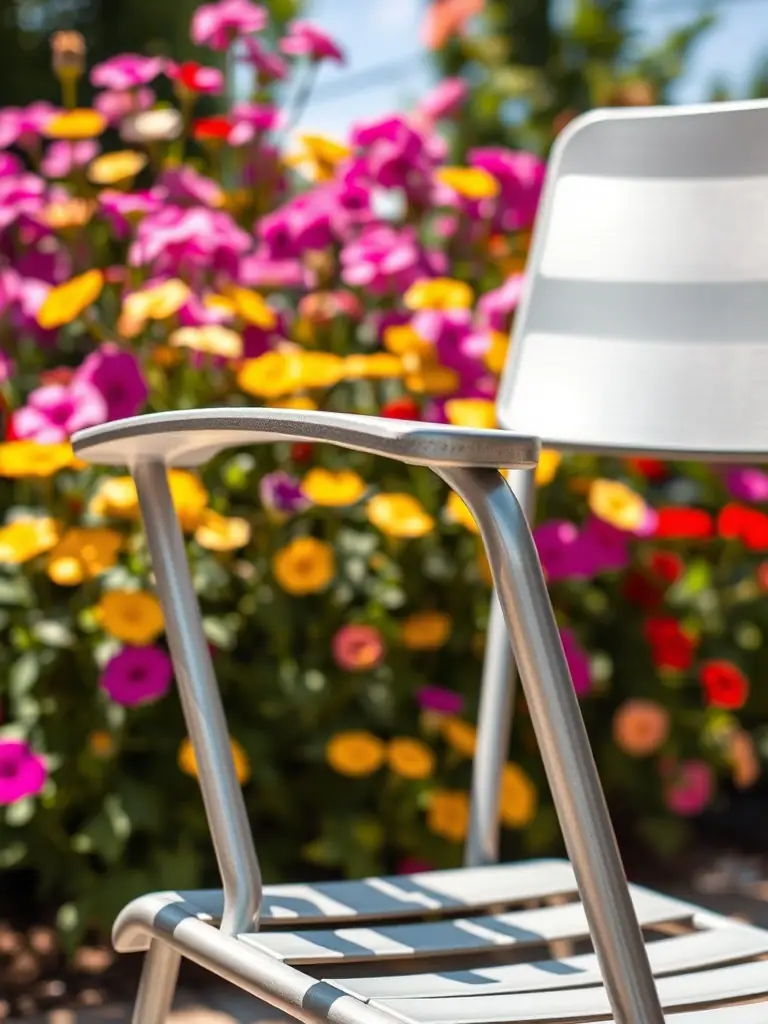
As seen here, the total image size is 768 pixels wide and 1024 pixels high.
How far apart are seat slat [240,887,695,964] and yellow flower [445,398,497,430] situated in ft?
2.84

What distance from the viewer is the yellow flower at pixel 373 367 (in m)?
1.92

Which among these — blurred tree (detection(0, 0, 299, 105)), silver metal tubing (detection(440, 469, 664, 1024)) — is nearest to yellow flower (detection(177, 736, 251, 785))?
silver metal tubing (detection(440, 469, 664, 1024))

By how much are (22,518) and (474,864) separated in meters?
0.88

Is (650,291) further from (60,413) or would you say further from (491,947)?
(60,413)

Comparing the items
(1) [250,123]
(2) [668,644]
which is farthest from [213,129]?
(2) [668,644]

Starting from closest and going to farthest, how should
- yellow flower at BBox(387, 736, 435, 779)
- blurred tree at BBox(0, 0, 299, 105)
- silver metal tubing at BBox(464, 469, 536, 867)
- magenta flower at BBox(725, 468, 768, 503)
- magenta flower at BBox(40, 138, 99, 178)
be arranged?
1. silver metal tubing at BBox(464, 469, 536, 867)
2. yellow flower at BBox(387, 736, 435, 779)
3. magenta flower at BBox(40, 138, 99, 178)
4. magenta flower at BBox(725, 468, 768, 503)
5. blurred tree at BBox(0, 0, 299, 105)

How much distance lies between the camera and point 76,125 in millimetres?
2029

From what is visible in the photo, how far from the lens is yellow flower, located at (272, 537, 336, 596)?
6.22 feet

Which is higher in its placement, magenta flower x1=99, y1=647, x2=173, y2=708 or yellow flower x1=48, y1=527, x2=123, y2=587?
yellow flower x1=48, y1=527, x2=123, y2=587

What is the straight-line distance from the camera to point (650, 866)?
94.7 inches

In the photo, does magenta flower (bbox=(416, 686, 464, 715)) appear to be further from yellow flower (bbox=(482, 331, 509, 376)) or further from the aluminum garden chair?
yellow flower (bbox=(482, 331, 509, 376))

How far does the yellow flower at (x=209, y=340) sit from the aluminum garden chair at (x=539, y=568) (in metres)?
0.52

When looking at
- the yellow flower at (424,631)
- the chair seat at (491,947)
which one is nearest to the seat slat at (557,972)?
the chair seat at (491,947)

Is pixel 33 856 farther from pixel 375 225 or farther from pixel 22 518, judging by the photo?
pixel 375 225
